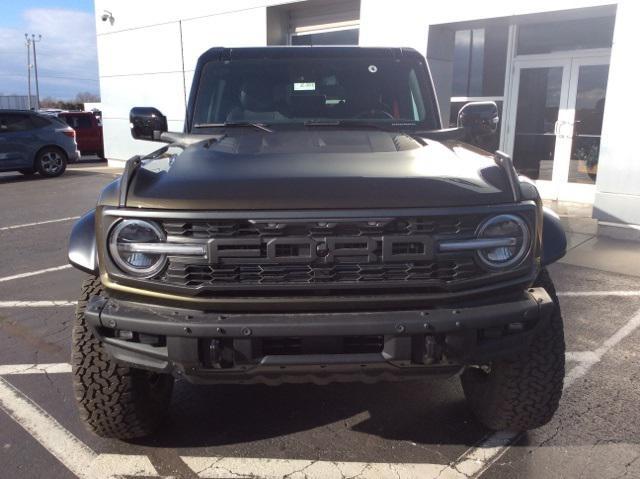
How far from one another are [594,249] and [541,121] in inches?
148

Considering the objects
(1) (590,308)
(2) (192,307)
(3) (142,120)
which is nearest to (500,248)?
(2) (192,307)

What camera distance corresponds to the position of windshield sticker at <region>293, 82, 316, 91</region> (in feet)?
12.0

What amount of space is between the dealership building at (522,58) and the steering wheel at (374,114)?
3405 mm

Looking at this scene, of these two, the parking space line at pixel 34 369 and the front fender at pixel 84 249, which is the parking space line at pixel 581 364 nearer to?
the front fender at pixel 84 249

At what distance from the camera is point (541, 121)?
32.1ft

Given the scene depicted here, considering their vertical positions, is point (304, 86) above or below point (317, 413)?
above

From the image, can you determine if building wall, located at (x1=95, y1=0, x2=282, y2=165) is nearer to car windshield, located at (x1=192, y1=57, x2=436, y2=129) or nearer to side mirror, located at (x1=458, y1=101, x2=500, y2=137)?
car windshield, located at (x1=192, y1=57, x2=436, y2=129)

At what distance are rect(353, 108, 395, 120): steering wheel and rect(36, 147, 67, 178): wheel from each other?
1253cm

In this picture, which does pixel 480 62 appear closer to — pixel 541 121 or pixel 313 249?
pixel 541 121

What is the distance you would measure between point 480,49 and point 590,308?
22.9 feet

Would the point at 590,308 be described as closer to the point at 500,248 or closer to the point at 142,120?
the point at 500,248

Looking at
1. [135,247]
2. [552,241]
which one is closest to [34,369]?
[135,247]

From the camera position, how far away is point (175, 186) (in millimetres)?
2258

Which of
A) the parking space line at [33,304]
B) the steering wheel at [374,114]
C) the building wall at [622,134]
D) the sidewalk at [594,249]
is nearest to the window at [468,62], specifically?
the sidewalk at [594,249]
